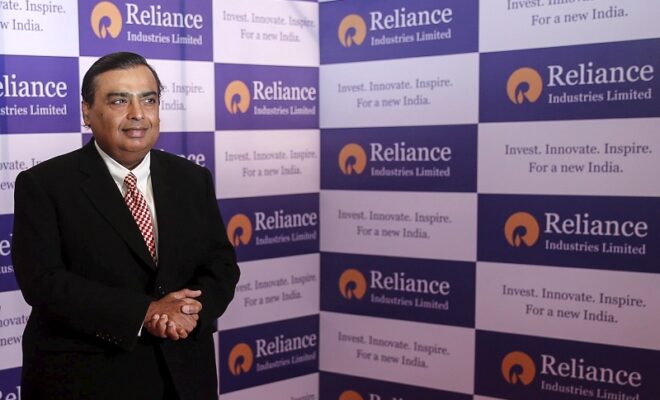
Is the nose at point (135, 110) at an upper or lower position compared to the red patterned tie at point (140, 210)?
upper

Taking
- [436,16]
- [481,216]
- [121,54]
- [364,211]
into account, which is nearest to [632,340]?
[481,216]

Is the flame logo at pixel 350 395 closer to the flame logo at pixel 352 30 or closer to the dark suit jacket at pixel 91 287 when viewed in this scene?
the flame logo at pixel 352 30

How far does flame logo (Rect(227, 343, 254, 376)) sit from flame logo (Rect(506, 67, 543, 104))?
67.8 inches

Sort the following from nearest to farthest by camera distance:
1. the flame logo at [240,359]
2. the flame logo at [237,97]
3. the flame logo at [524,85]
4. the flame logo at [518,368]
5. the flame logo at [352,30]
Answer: the flame logo at [524,85]
the flame logo at [518,368]
the flame logo at [237,97]
the flame logo at [240,359]
the flame logo at [352,30]

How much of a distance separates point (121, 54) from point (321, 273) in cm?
232

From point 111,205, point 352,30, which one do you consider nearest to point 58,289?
point 111,205

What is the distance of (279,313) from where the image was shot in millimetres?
4277

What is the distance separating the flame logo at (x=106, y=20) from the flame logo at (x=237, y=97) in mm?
632

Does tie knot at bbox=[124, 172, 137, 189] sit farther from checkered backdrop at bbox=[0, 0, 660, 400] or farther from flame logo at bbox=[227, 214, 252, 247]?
flame logo at bbox=[227, 214, 252, 247]

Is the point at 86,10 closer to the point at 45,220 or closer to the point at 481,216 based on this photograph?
the point at 45,220

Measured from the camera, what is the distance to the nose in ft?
7.58

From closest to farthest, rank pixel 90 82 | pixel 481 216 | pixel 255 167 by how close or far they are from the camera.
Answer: pixel 90 82 < pixel 481 216 < pixel 255 167

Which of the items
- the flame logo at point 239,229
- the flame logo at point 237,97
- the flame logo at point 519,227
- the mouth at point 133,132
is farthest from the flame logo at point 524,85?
the mouth at point 133,132

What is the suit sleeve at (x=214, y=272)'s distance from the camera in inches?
92.0
